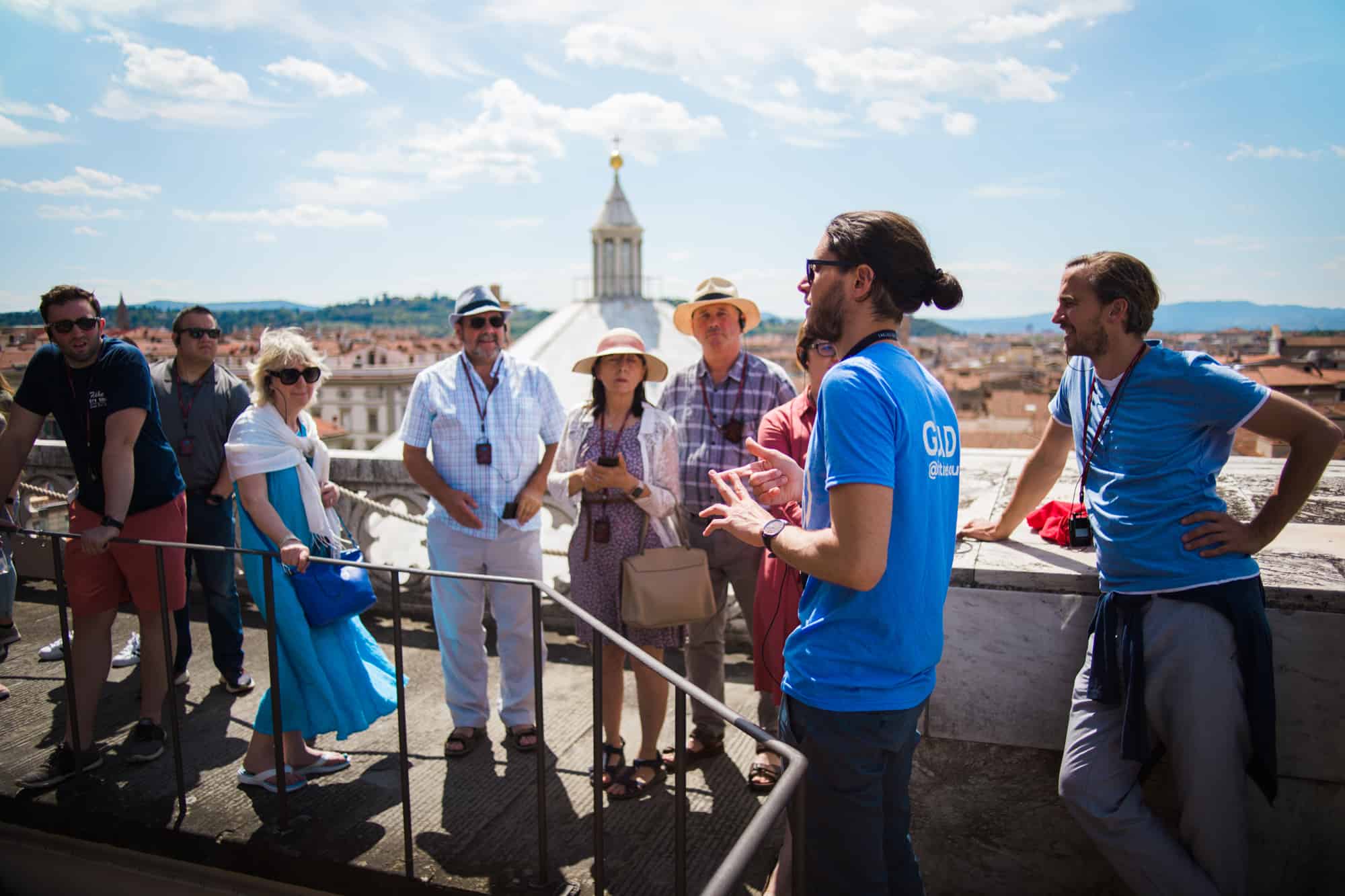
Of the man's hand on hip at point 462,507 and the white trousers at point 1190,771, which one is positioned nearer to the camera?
the white trousers at point 1190,771

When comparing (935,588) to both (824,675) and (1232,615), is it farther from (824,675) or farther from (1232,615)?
(1232,615)

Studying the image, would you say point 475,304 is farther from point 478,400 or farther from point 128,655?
point 128,655

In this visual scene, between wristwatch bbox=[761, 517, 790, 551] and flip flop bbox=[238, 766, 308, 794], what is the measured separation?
101 inches

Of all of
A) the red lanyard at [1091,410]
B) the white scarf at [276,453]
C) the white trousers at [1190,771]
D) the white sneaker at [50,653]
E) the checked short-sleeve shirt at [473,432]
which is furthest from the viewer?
the white sneaker at [50,653]

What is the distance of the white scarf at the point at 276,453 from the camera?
10.9 feet

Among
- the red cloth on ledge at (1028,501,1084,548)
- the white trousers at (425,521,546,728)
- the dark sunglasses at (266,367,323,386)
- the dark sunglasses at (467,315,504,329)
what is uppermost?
the dark sunglasses at (467,315,504,329)

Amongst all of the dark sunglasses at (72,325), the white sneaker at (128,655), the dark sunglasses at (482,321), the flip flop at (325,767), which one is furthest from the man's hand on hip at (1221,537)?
the white sneaker at (128,655)

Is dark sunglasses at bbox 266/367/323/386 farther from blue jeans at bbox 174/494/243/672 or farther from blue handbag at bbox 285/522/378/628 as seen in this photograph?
blue jeans at bbox 174/494/243/672

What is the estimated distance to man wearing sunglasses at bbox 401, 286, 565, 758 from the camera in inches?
155

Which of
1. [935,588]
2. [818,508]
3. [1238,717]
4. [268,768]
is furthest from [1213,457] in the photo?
[268,768]

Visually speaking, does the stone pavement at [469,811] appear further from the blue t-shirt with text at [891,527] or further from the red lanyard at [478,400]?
the red lanyard at [478,400]

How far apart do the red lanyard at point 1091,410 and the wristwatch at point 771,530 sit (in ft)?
3.50

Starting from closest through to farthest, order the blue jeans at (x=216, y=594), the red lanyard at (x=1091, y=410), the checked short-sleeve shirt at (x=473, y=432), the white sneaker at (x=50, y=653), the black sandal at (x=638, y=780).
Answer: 1. the red lanyard at (x=1091, y=410)
2. the black sandal at (x=638, y=780)
3. the checked short-sleeve shirt at (x=473, y=432)
4. the blue jeans at (x=216, y=594)
5. the white sneaker at (x=50, y=653)

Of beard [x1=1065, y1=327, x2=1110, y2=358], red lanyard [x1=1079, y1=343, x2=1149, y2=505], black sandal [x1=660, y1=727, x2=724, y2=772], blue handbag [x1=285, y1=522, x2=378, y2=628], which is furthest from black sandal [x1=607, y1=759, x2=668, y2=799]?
beard [x1=1065, y1=327, x2=1110, y2=358]
